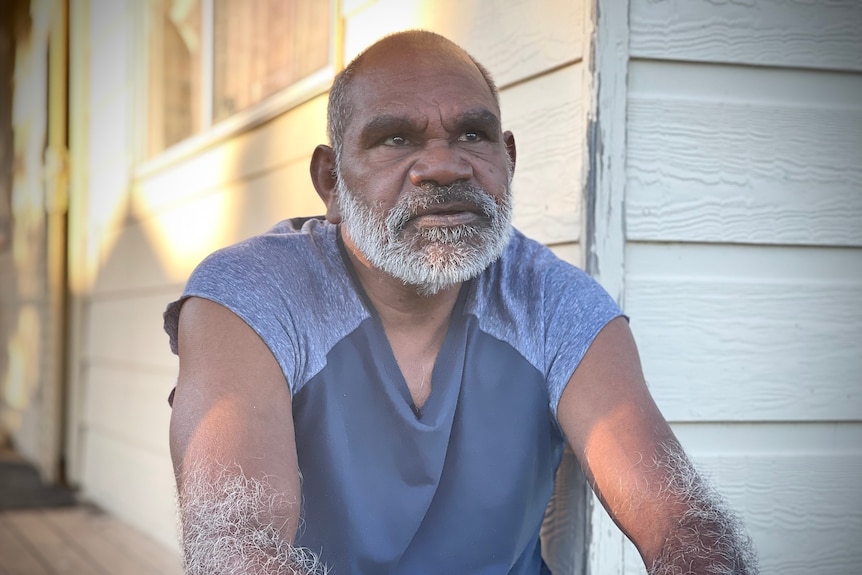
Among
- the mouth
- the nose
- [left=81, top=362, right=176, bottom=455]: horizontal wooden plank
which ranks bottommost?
[left=81, top=362, right=176, bottom=455]: horizontal wooden plank

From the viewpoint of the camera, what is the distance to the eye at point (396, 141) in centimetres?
162

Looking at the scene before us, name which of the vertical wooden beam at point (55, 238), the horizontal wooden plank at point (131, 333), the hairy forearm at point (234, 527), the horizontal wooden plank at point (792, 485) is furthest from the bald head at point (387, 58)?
the vertical wooden beam at point (55, 238)

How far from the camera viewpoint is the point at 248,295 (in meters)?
1.48

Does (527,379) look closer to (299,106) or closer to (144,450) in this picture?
(299,106)

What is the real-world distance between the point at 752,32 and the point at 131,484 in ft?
12.3

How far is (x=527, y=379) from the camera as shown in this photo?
1.61 metres

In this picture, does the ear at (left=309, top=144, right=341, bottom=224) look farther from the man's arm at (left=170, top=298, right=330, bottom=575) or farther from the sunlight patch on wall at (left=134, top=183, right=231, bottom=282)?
the sunlight patch on wall at (left=134, top=183, right=231, bottom=282)

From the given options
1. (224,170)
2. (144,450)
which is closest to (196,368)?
(224,170)

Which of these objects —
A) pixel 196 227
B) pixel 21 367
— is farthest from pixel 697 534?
pixel 21 367

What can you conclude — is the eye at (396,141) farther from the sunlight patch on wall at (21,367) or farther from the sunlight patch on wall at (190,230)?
the sunlight patch on wall at (21,367)

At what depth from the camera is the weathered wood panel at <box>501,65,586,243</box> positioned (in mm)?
1789

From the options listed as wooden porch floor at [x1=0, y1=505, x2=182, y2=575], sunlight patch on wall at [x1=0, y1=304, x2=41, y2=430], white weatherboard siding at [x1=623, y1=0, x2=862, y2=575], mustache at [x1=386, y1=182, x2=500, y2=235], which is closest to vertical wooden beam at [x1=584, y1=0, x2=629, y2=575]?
white weatherboard siding at [x1=623, y1=0, x2=862, y2=575]

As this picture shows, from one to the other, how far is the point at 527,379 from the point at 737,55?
82 centimetres

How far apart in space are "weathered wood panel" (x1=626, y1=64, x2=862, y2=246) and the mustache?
1.21 feet
